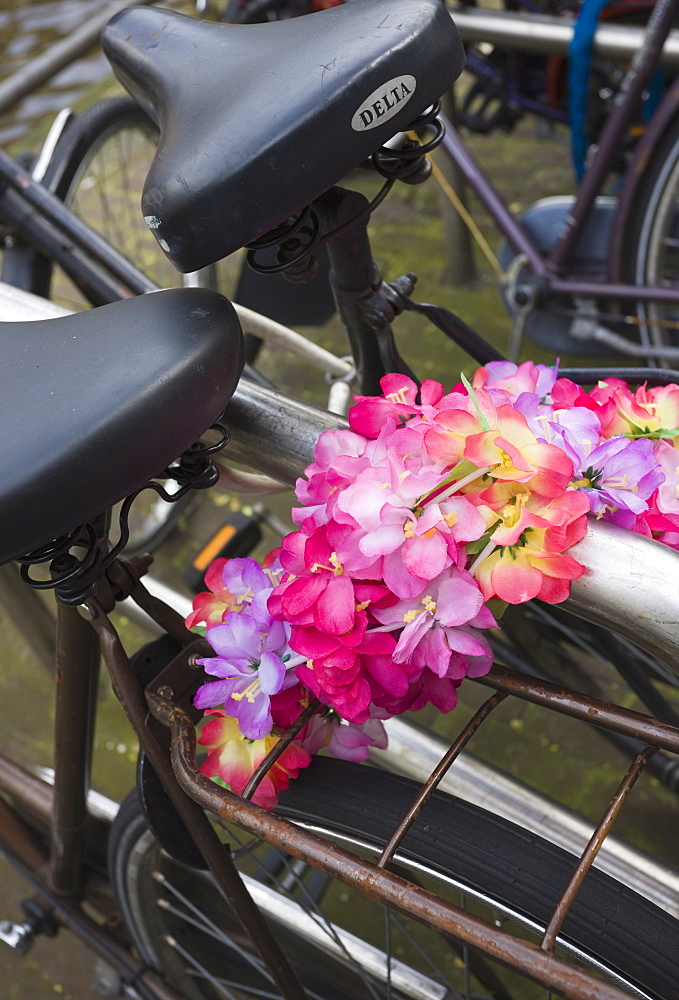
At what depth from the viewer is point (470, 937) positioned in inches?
20.2

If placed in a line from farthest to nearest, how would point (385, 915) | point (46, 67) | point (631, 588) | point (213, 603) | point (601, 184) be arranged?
point (46, 67) → point (601, 184) → point (385, 915) → point (213, 603) → point (631, 588)

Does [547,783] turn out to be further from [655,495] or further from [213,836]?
[655,495]

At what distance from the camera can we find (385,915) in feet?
2.87

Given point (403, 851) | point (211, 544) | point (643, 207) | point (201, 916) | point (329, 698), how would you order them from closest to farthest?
point (329, 698), point (403, 851), point (201, 916), point (211, 544), point (643, 207)

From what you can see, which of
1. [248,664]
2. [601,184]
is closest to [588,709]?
[248,664]

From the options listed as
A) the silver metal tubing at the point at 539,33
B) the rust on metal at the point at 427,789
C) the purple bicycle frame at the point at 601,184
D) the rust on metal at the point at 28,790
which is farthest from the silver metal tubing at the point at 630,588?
the silver metal tubing at the point at 539,33

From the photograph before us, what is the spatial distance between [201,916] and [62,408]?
2.27 ft

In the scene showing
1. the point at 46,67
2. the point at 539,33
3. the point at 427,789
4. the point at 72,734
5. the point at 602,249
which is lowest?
the point at 72,734

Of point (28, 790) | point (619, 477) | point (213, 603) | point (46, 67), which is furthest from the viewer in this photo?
point (46, 67)

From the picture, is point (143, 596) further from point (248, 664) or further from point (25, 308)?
point (25, 308)

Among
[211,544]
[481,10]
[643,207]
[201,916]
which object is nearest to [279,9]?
[481,10]

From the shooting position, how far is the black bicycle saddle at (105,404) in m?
0.56

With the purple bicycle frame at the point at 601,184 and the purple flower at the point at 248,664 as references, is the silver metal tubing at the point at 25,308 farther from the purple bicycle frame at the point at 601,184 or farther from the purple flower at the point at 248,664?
the purple bicycle frame at the point at 601,184

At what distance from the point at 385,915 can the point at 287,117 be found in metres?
0.74
